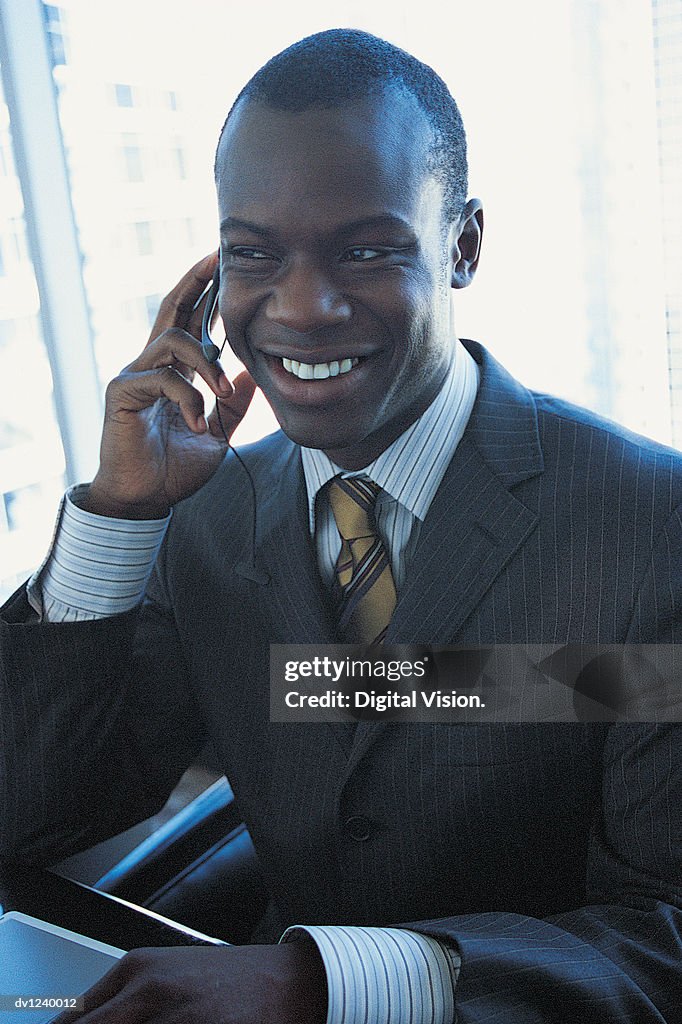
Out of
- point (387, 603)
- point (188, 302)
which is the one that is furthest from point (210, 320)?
point (387, 603)

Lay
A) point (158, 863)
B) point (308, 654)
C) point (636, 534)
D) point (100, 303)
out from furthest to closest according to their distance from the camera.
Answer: point (100, 303)
point (158, 863)
point (308, 654)
point (636, 534)

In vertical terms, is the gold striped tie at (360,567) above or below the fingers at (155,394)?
below

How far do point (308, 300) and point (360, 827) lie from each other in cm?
48

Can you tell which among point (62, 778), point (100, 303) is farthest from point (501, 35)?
point (62, 778)

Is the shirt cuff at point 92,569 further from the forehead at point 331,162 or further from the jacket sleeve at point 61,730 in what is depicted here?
the forehead at point 331,162

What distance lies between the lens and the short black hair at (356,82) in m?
0.82

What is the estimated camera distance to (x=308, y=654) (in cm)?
95

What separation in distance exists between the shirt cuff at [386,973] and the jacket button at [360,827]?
0.15 m

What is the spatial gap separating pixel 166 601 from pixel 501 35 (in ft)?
3.25

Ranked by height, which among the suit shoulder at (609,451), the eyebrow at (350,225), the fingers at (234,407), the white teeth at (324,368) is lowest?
the suit shoulder at (609,451)

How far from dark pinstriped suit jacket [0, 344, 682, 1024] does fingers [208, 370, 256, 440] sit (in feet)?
0.27

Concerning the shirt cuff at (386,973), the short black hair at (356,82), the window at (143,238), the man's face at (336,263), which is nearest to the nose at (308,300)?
the man's face at (336,263)

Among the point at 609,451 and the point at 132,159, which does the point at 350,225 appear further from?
the point at 132,159

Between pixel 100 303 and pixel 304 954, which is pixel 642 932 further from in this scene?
pixel 100 303
